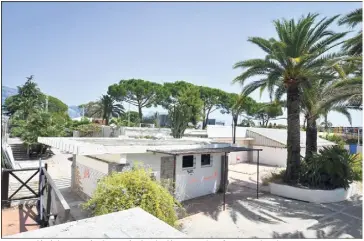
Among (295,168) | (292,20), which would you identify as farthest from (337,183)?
(292,20)

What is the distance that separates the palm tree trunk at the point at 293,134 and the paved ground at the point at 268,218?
5.98ft

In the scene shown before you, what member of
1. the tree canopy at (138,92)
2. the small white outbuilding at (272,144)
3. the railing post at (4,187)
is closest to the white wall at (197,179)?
the railing post at (4,187)

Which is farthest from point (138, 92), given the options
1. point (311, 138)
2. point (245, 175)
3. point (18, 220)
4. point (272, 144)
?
point (18, 220)

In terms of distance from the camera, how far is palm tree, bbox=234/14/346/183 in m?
13.5

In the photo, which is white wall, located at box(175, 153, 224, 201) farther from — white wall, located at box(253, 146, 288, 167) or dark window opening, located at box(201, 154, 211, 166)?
white wall, located at box(253, 146, 288, 167)

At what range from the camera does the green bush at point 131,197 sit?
702 cm

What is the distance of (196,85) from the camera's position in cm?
5306

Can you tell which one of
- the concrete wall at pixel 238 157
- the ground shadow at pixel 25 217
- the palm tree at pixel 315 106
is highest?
the palm tree at pixel 315 106

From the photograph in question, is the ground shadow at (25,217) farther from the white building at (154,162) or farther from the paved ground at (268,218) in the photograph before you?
the paved ground at (268,218)

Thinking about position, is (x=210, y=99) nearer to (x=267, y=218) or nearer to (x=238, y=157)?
(x=238, y=157)

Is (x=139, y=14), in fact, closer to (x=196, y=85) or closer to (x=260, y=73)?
(x=260, y=73)

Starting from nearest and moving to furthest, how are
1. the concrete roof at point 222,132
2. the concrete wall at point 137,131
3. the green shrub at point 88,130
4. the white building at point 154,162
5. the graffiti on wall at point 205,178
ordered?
the white building at point 154,162, the graffiti on wall at point 205,178, the concrete roof at point 222,132, the concrete wall at point 137,131, the green shrub at point 88,130

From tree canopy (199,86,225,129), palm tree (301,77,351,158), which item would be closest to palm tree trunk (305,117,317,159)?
palm tree (301,77,351,158)

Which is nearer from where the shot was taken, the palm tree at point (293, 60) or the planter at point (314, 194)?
the planter at point (314, 194)
